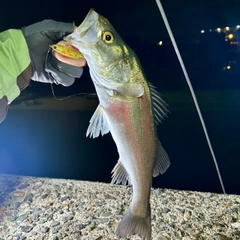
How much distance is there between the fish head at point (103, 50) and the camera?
2.68 feet

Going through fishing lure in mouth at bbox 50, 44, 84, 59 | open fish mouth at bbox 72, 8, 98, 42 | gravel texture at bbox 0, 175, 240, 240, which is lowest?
gravel texture at bbox 0, 175, 240, 240

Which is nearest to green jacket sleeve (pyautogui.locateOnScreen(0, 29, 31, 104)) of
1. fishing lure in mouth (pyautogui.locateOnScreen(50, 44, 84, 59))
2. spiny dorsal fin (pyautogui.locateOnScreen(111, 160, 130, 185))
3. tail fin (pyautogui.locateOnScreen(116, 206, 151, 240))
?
fishing lure in mouth (pyautogui.locateOnScreen(50, 44, 84, 59))

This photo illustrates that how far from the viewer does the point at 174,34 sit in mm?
1344

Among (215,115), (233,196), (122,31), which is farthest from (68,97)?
(233,196)

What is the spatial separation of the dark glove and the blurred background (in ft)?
1.00

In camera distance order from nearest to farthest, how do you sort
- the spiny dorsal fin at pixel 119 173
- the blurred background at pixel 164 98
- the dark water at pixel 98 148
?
1. the spiny dorsal fin at pixel 119 173
2. the blurred background at pixel 164 98
3. the dark water at pixel 98 148

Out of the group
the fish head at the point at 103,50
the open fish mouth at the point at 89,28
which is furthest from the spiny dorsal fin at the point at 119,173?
the open fish mouth at the point at 89,28

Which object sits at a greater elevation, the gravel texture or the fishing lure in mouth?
the fishing lure in mouth

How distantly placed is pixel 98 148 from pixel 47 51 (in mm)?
646

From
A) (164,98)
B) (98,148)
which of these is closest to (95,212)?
(98,148)

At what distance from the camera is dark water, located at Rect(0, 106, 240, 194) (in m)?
1.48

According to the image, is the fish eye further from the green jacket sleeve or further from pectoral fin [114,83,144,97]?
the green jacket sleeve

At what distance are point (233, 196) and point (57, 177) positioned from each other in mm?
→ 857

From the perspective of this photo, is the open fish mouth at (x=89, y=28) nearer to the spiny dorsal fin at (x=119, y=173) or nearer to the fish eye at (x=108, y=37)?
the fish eye at (x=108, y=37)
